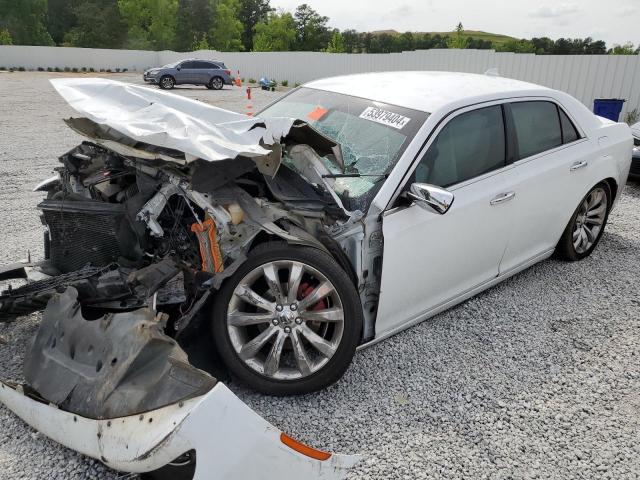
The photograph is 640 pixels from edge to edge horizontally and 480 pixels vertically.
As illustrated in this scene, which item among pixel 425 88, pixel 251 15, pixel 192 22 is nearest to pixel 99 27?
pixel 192 22

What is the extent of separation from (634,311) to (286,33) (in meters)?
65.1

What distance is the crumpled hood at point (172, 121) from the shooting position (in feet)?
8.92

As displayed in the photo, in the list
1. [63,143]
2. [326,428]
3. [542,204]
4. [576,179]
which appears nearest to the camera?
[326,428]

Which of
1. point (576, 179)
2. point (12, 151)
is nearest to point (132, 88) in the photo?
point (576, 179)

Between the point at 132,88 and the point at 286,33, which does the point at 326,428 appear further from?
the point at 286,33

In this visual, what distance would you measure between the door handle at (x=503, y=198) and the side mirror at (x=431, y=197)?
27.7 inches

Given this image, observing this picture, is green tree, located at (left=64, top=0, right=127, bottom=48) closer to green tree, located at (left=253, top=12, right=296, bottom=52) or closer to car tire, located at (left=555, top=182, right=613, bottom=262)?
green tree, located at (left=253, top=12, right=296, bottom=52)

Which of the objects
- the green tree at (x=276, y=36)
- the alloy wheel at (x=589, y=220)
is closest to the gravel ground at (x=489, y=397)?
the alloy wheel at (x=589, y=220)

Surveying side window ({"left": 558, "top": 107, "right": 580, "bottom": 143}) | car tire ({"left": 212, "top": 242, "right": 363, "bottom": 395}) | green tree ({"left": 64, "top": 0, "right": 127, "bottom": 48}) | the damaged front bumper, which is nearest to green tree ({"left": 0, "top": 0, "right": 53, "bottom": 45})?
green tree ({"left": 64, "top": 0, "right": 127, "bottom": 48})

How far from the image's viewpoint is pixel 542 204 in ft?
12.7

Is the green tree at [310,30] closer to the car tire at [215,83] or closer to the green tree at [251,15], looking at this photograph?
the green tree at [251,15]

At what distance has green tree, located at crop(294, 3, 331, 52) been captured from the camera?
7419 cm

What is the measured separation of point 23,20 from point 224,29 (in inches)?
938

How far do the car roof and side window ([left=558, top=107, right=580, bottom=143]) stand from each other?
26cm
